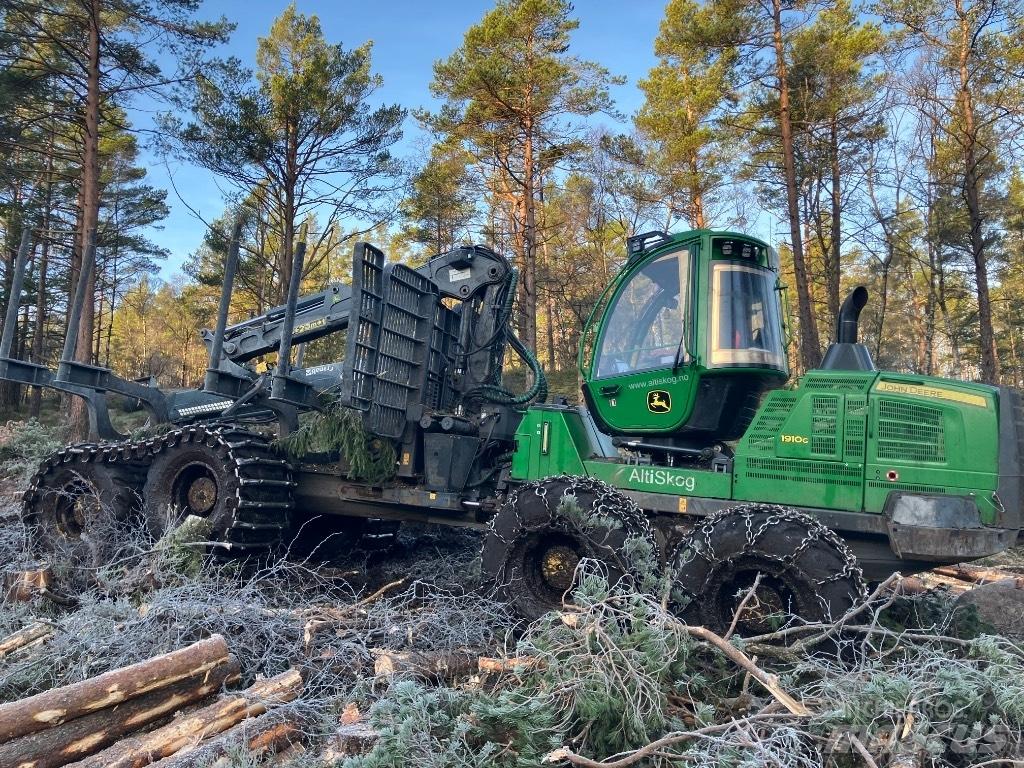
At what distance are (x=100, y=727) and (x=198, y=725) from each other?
0.41 m

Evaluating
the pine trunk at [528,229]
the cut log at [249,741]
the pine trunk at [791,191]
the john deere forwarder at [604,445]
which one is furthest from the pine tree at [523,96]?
the cut log at [249,741]

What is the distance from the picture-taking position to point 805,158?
19.0 meters

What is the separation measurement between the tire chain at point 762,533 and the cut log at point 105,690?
2.80 meters

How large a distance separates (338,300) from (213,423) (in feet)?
5.42

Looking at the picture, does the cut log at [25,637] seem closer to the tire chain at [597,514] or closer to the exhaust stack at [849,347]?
the tire chain at [597,514]

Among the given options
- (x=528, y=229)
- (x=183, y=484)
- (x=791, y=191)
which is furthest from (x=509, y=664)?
(x=528, y=229)

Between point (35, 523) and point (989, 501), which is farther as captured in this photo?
point (35, 523)

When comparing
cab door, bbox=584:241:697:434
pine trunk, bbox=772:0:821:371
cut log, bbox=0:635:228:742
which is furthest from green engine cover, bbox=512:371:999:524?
pine trunk, bbox=772:0:821:371

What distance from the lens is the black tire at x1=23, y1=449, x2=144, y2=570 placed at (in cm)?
647

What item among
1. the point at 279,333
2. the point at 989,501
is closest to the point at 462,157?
the point at 279,333

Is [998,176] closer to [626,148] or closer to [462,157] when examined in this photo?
[626,148]

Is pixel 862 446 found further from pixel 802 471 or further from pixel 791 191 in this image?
pixel 791 191

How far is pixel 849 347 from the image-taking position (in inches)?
207

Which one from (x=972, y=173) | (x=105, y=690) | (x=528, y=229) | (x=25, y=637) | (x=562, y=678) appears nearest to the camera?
(x=105, y=690)
